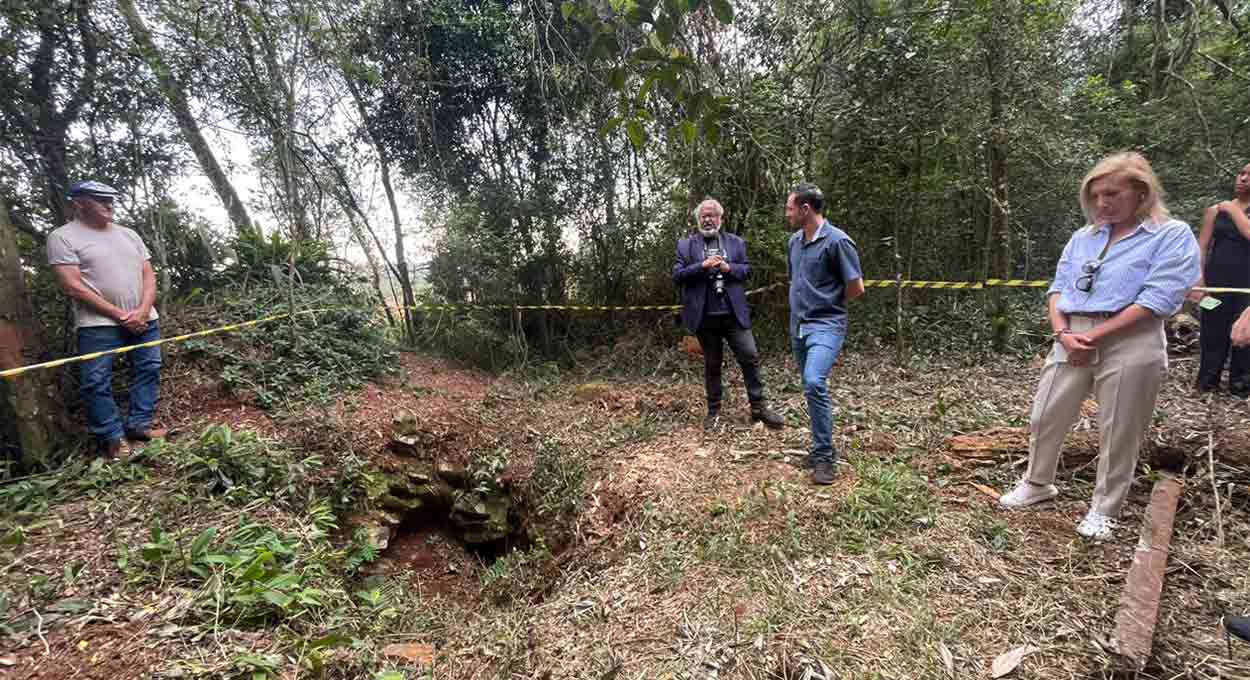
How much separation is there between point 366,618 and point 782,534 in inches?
82.6

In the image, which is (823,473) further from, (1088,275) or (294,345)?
(294,345)

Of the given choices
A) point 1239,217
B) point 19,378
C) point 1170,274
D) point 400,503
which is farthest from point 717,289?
point 19,378

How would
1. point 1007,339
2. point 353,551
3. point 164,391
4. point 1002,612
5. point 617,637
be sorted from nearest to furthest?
point 1002,612
point 617,637
point 353,551
point 164,391
point 1007,339

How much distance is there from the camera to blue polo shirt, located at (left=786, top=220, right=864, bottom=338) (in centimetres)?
299

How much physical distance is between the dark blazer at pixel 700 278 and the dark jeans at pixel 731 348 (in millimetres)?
71

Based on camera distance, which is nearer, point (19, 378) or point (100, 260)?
point (19, 378)

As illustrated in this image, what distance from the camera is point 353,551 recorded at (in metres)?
3.25

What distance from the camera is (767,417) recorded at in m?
3.90

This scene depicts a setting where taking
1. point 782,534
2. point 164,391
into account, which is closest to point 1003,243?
point 782,534

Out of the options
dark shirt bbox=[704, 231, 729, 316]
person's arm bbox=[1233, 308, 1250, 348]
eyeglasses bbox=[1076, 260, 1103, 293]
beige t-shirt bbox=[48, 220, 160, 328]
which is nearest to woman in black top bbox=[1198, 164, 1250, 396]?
person's arm bbox=[1233, 308, 1250, 348]

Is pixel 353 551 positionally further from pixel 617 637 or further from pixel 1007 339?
pixel 1007 339

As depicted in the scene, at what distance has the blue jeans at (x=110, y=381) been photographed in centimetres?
308

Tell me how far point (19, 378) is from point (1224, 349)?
26.7 ft

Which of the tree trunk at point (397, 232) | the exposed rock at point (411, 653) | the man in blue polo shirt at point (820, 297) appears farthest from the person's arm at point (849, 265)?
the tree trunk at point (397, 232)
